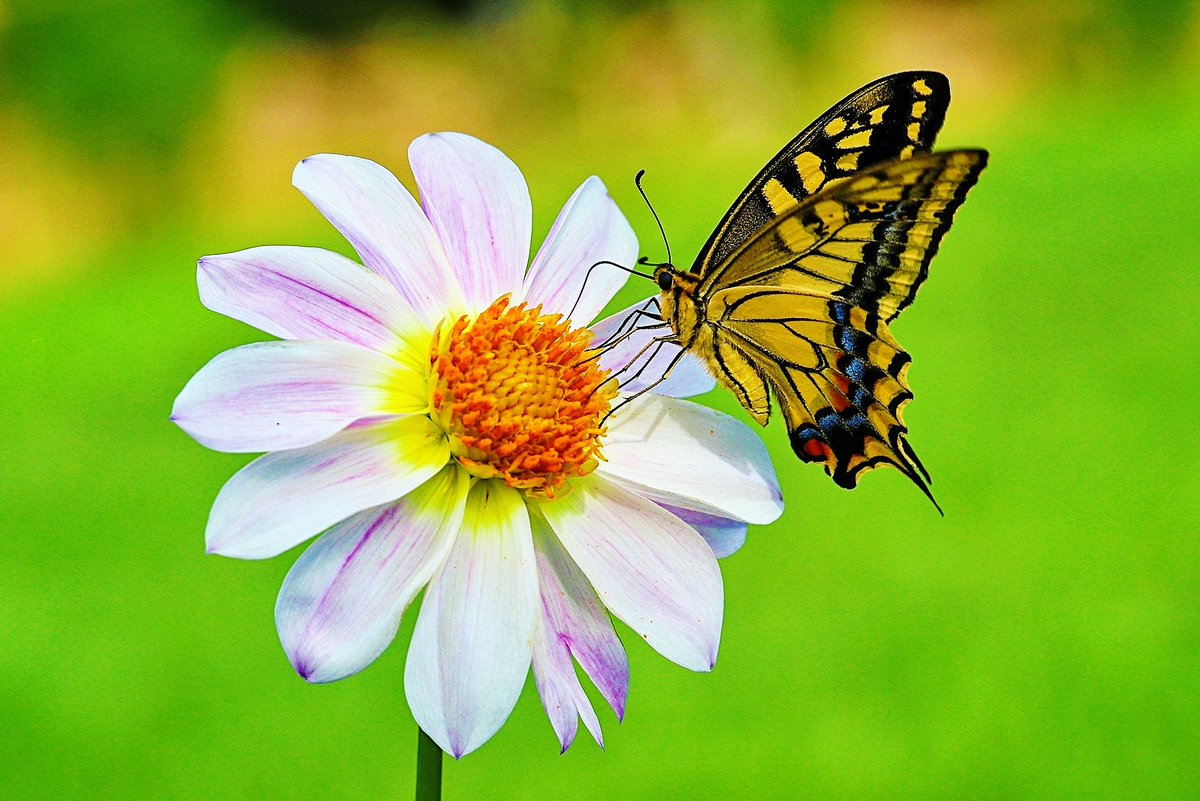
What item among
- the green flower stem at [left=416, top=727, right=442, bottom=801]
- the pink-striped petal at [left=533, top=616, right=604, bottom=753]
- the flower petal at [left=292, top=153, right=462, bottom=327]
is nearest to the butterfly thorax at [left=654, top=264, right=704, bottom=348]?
the flower petal at [left=292, top=153, right=462, bottom=327]

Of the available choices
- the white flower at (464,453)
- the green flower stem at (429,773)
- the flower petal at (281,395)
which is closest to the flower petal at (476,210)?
the white flower at (464,453)

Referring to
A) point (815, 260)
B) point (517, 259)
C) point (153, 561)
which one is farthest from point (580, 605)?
point (153, 561)

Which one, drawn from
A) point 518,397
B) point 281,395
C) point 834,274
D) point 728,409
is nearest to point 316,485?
point 281,395

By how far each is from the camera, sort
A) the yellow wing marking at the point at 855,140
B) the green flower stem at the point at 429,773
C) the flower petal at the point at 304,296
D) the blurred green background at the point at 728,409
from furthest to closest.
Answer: the blurred green background at the point at 728,409
the yellow wing marking at the point at 855,140
the flower petal at the point at 304,296
the green flower stem at the point at 429,773

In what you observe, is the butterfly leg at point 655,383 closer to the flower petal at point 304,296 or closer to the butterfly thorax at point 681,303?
the butterfly thorax at point 681,303

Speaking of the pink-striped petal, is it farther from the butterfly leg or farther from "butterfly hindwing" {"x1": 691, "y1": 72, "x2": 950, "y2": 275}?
"butterfly hindwing" {"x1": 691, "y1": 72, "x2": 950, "y2": 275}

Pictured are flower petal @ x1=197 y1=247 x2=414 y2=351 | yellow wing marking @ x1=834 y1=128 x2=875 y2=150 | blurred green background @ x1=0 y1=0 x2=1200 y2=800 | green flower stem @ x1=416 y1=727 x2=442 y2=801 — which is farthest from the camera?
blurred green background @ x1=0 y1=0 x2=1200 y2=800
